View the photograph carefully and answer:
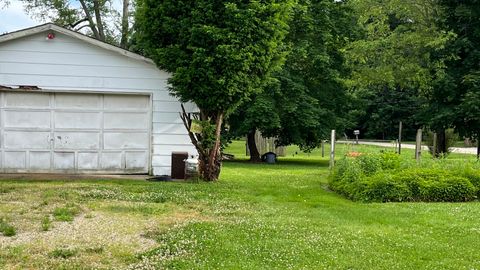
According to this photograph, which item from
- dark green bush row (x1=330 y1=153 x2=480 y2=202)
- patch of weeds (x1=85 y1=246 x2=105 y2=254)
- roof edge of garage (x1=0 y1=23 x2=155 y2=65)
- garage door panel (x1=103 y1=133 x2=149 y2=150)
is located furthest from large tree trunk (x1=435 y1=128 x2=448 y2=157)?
patch of weeds (x1=85 y1=246 x2=105 y2=254)

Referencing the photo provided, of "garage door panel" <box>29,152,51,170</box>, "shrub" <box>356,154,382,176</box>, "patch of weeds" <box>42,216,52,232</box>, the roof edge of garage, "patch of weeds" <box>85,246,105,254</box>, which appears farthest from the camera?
"garage door panel" <box>29,152,51,170</box>

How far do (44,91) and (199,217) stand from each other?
7.35 m

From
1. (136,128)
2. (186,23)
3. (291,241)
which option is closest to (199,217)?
(291,241)

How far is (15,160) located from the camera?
13742 mm

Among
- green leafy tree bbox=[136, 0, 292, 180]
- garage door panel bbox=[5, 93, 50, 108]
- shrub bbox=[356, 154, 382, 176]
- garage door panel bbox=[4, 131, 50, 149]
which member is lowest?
shrub bbox=[356, 154, 382, 176]

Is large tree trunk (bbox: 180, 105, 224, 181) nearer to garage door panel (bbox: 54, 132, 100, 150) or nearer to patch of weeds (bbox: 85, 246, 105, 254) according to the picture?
garage door panel (bbox: 54, 132, 100, 150)

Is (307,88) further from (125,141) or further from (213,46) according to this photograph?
(213,46)

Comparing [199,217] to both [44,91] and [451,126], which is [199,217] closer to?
[44,91]

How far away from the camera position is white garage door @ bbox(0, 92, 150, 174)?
13.7 m

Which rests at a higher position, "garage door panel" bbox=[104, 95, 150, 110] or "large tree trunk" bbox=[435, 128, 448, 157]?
"garage door panel" bbox=[104, 95, 150, 110]

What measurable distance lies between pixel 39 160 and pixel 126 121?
8.01 ft

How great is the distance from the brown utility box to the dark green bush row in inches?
161

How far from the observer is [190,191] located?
36.7 ft

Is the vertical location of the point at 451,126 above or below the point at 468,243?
above
